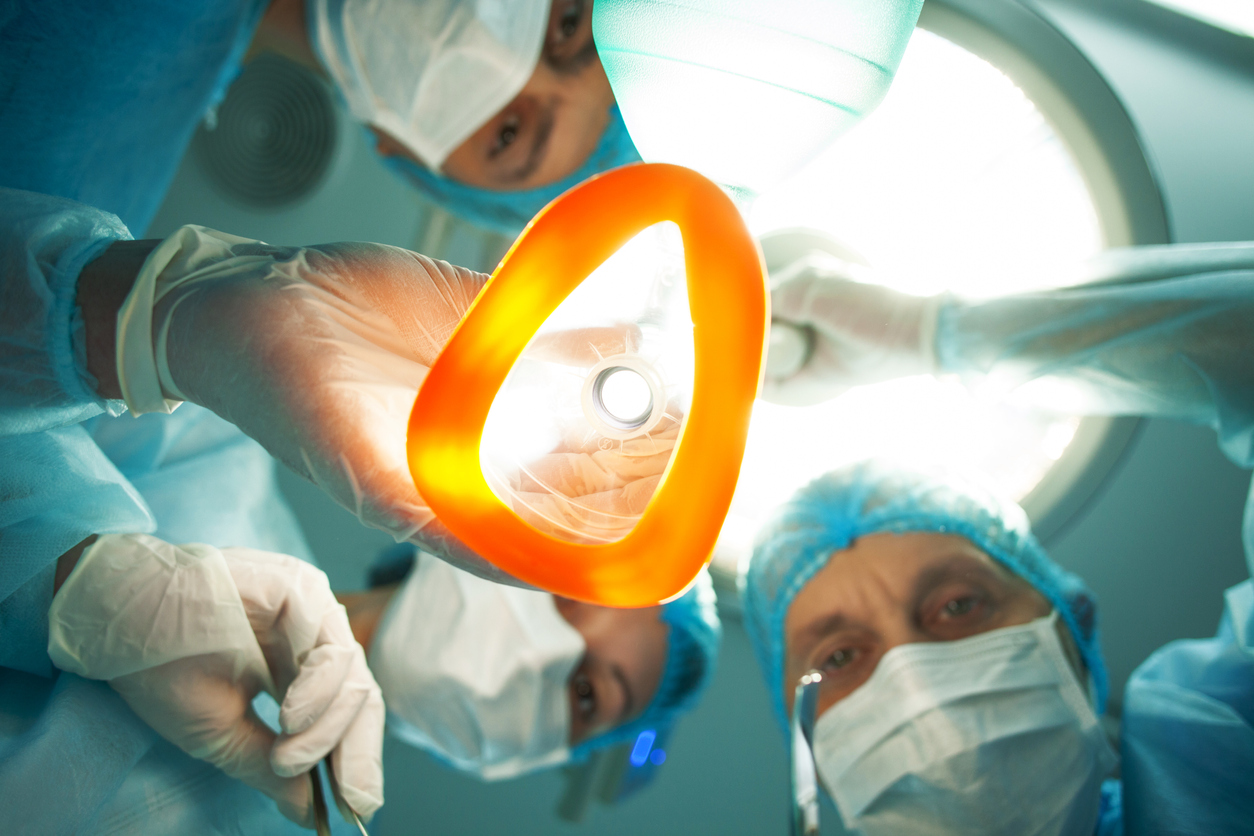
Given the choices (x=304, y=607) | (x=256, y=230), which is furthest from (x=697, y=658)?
(x=256, y=230)

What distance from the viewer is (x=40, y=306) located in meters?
0.75

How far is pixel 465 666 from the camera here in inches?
49.4

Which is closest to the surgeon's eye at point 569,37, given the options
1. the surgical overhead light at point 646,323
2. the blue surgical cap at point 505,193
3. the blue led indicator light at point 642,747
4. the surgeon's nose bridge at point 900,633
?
the blue surgical cap at point 505,193

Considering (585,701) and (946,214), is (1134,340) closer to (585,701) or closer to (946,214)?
(946,214)

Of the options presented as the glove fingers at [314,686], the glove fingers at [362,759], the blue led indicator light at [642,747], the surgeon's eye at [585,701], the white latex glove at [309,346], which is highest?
the white latex glove at [309,346]

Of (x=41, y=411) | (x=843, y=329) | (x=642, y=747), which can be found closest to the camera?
(x=41, y=411)

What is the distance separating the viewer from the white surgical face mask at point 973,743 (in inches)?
44.1

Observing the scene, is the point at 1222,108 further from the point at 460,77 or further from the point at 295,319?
the point at 295,319

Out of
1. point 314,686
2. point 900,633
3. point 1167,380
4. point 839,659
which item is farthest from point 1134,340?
point 314,686

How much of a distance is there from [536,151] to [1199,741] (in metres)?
1.63

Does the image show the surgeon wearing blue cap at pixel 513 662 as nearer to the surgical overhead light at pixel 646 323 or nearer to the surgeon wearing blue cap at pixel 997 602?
the surgeon wearing blue cap at pixel 997 602

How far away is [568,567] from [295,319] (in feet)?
1.29

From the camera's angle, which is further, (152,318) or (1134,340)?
(1134,340)

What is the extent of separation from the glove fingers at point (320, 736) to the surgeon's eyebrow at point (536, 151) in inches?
42.0
